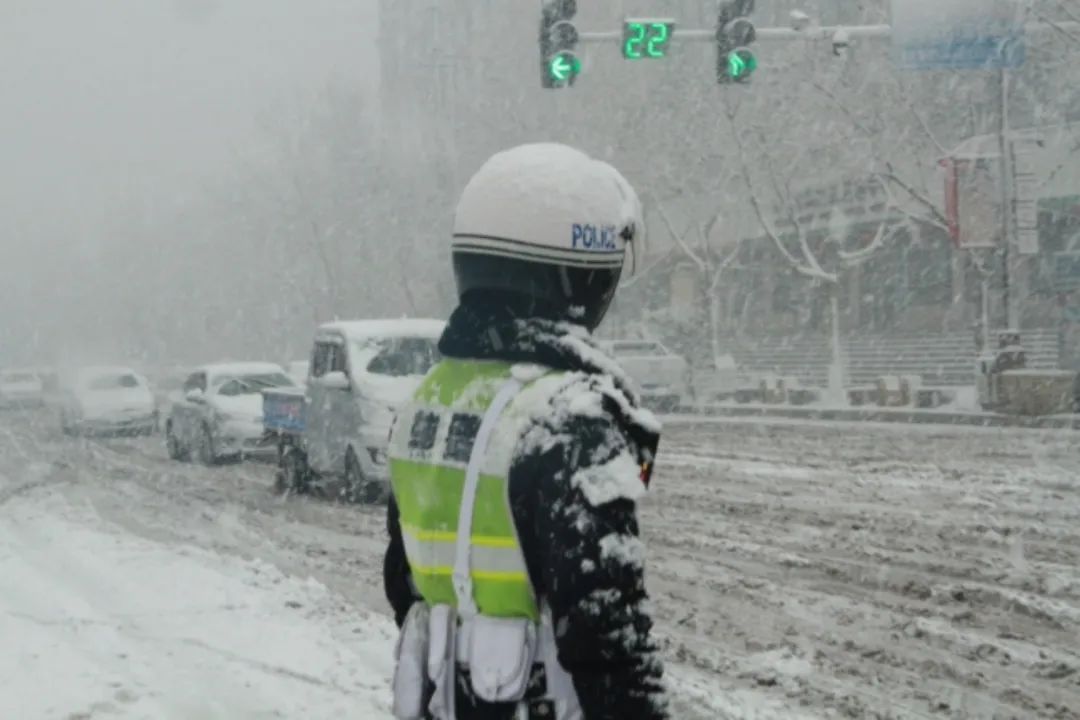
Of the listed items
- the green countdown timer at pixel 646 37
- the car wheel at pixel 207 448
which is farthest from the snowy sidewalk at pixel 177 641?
the car wheel at pixel 207 448

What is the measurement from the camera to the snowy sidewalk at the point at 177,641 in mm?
6219

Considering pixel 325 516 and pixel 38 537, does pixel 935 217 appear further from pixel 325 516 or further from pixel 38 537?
pixel 38 537

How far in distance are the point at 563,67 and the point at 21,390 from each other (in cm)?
3497

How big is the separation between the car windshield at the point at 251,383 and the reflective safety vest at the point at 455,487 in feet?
60.5

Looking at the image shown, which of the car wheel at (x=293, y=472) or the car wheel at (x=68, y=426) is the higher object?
the car wheel at (x=293, y=472)

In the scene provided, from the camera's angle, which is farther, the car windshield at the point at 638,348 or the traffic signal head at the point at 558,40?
the car windshield at the point at 638,348

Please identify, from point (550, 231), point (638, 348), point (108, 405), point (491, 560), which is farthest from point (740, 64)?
point (108, 405)

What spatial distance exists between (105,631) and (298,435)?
8.22m

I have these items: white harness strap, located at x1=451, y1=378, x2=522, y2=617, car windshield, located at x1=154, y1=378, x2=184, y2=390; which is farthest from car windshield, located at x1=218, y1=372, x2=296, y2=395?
white harness strap, located at x1=451, y1=378, x2=522, y2=617

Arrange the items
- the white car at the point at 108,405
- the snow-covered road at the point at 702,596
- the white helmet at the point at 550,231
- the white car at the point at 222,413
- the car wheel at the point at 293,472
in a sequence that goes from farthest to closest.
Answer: the white car at the point at 108,405
the white car at the point at 222,413
the car wheel at the point at 293,472
the snow-covered road at the point at 702,596
the white helmet at the point at 550,231

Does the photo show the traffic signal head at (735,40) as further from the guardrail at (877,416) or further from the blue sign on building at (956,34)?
the guardrail at (877,416)

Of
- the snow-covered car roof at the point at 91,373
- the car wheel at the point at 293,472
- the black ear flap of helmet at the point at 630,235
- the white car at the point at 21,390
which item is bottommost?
the white car at the point at 21,390

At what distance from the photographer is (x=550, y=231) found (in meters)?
2.42

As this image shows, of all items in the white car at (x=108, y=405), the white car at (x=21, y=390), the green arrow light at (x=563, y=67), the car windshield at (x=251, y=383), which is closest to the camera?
the green arrow light at (x=563, y=67)
